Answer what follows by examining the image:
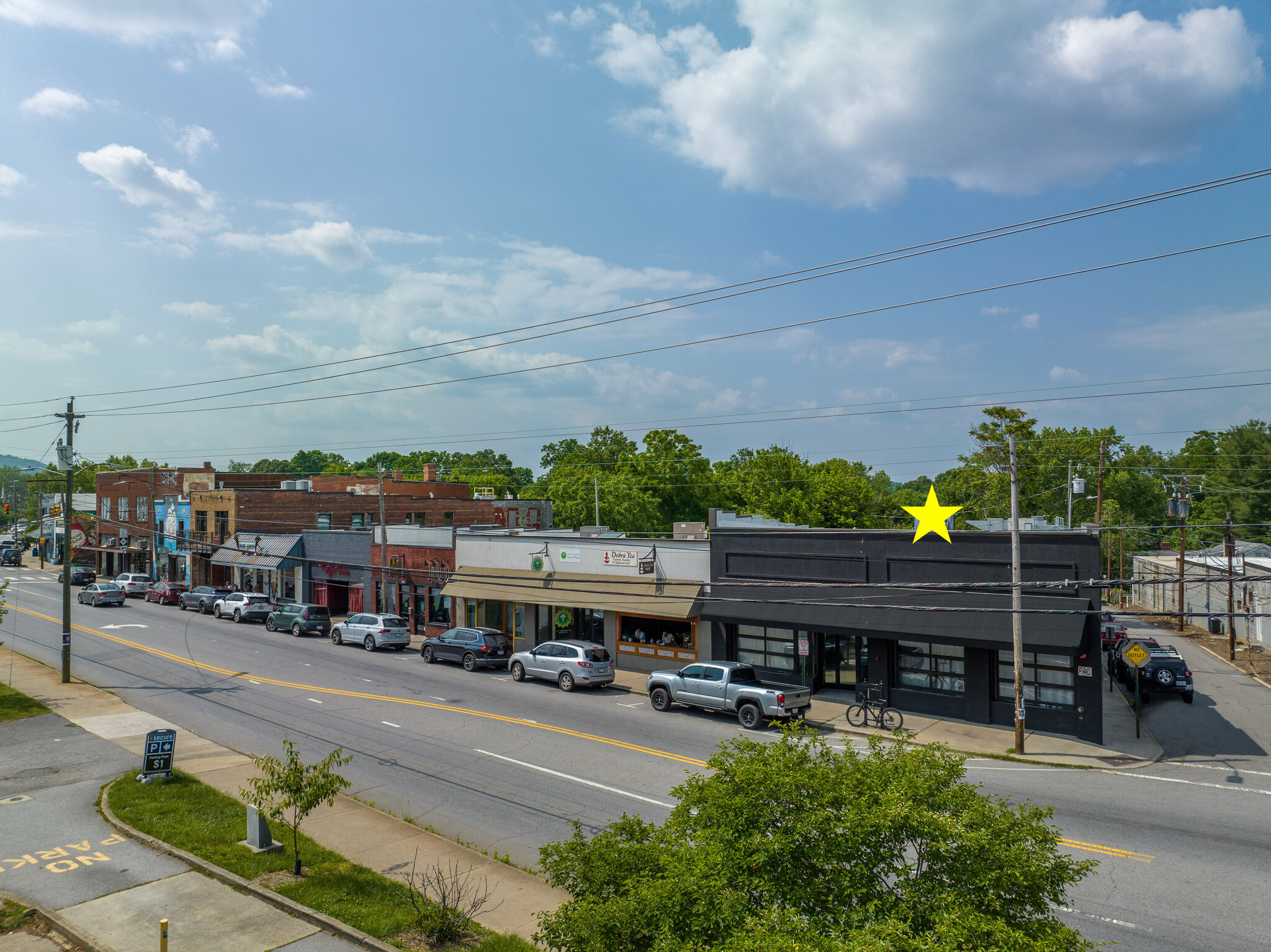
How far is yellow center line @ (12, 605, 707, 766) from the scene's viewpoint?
20.0 m

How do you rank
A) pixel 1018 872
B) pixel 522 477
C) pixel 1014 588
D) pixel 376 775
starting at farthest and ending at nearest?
1. pixel 522 477
2. pixel 1014 588
3. pixel 376 775
4. pixel 1018 872

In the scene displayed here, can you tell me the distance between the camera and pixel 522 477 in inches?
7544

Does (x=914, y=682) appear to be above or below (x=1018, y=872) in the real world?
below

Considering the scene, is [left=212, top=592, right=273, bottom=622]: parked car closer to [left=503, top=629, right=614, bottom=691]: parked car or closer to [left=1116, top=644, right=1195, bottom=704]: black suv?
[left=503, top=629, right=614, bottom=691]: parked car

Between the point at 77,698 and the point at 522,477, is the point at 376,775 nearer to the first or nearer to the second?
the point at 77,698

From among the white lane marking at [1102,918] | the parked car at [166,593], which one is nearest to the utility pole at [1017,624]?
the white lane marking at [1102,918]

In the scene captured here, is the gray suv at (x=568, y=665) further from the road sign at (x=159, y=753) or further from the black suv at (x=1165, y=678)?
the black suv at (x=1165, y=678)

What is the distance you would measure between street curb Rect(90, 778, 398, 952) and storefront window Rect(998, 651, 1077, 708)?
1903 centimetres

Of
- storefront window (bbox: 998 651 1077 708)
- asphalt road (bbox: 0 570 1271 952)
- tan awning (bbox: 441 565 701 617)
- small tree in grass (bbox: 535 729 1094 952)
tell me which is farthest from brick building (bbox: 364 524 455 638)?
small tree in grass (bbox: 535 729 1094 952)

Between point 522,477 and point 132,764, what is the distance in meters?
174

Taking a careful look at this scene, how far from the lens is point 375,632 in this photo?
3647 cm

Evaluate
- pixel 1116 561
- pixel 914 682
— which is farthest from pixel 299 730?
pixel 1116 561

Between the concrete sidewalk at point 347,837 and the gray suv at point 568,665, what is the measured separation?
37.7ft

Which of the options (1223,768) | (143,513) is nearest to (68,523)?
(1223,768)
